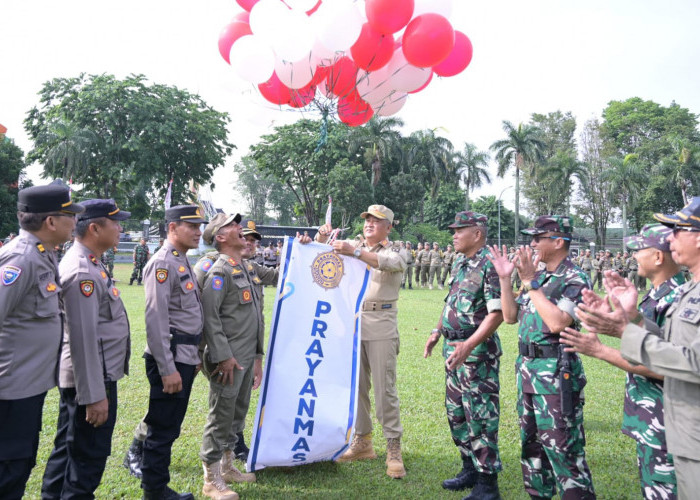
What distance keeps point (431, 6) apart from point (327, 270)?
3.18 metres

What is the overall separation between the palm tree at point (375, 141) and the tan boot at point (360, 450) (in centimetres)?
3645

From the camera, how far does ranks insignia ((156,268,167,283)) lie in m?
3.28

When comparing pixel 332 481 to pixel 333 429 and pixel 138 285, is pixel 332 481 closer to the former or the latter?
pixel 333 429

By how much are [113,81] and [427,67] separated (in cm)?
2963

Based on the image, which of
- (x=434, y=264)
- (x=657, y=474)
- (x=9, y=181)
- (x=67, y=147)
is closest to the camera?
(x=657, y=474)

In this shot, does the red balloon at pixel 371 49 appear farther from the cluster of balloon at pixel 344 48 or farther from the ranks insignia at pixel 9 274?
the ranks insignia at pixel 9 274

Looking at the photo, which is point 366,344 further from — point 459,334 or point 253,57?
point 253,57

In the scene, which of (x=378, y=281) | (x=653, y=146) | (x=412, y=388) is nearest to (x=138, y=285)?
(x=412, y=388)

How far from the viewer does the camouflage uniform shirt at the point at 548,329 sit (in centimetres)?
303

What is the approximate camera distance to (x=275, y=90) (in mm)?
5953

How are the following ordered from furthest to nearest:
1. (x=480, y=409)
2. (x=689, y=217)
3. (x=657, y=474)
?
(x=480, y=409), (x=657, y=474), (x=689, y=217)

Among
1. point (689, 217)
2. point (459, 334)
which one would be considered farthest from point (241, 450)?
point (689, 217)

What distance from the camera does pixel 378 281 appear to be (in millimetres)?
4375

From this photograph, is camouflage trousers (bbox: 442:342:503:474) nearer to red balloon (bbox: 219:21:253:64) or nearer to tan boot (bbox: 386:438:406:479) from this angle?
tan boot (bbox: 386:438:406:479)
